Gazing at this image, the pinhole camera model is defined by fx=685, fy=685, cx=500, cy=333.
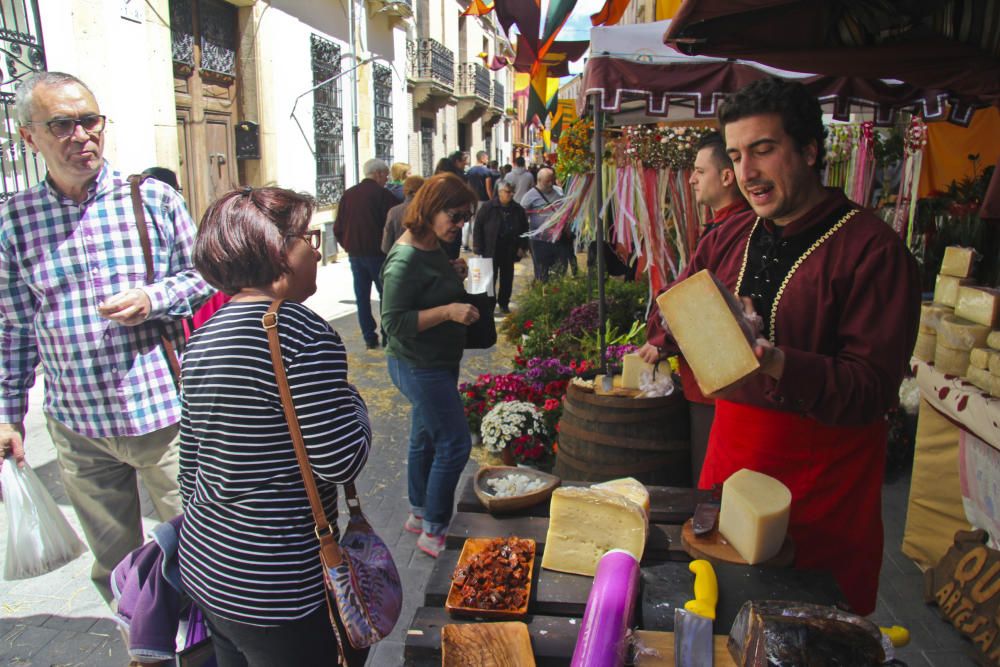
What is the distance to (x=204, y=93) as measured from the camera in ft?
38.2

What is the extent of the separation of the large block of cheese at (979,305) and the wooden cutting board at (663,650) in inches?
90.0

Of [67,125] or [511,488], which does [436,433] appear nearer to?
[511,488]

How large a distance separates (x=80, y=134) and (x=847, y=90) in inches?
181

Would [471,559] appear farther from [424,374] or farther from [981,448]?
[981,448]

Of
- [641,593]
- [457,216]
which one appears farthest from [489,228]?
[641,593]

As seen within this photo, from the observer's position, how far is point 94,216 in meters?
2.39

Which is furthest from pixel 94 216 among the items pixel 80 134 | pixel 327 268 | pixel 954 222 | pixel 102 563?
pixel 327 268

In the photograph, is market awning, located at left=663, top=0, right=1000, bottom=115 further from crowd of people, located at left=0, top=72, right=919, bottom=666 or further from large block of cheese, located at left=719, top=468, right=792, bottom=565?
large block of cheese, located at left=719, top=468, right=792, bottom=565

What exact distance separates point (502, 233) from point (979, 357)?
6496mm

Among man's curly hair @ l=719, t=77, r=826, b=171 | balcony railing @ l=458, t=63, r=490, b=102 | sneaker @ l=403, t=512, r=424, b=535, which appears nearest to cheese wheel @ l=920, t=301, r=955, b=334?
man's curly hair @ l=719, t=77, r=826, b=171

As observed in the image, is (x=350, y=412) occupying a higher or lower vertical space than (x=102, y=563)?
higher

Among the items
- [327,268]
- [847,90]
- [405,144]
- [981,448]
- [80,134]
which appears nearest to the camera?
[80,134]

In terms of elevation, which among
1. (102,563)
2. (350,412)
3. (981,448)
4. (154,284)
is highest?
(154,284)

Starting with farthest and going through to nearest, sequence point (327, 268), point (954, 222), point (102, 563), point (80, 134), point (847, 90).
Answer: point (327, 268)
point (847, 90)
point (954, 222)
point (102, 563)
point (80, 134)
